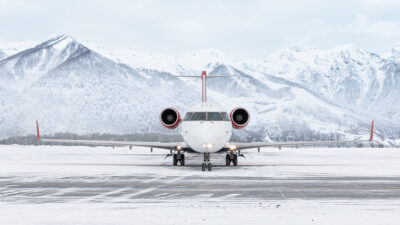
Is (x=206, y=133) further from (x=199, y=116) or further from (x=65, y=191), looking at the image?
(x=65, y=191)

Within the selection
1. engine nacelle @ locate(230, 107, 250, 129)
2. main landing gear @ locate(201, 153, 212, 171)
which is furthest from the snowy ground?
engine nacelle @ locate(230, 107, 250, 129)

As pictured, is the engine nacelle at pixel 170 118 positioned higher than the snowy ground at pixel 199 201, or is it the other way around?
the engine nacelle at pixel 170 118

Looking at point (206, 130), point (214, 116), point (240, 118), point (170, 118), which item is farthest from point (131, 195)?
point (240, 118)

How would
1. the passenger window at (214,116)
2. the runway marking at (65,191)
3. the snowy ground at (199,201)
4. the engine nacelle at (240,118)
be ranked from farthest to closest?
the engine nacelle at (240,118)
the passenger window at (214,116)
the runway marking at (65,191)
the snowy ground at (199,201)

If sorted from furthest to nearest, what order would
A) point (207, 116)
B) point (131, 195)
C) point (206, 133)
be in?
point (207, 116), point (206, 133), point (131, 195)

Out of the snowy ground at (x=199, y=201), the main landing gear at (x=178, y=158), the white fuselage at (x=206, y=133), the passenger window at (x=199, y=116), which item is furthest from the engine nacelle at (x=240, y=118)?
the snowy ground at (x=199, y=201)

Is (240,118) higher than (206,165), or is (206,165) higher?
(240,118)

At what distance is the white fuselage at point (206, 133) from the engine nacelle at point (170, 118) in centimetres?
275

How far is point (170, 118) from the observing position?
1089 inches

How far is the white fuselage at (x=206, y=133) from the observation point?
74.4 feet

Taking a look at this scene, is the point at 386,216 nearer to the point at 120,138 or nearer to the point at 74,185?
the point at 74,185

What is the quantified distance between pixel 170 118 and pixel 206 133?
5344mm

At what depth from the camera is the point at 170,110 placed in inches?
1096

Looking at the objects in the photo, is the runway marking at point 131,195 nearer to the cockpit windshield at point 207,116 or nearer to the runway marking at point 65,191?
the runway marking at point 65,191
